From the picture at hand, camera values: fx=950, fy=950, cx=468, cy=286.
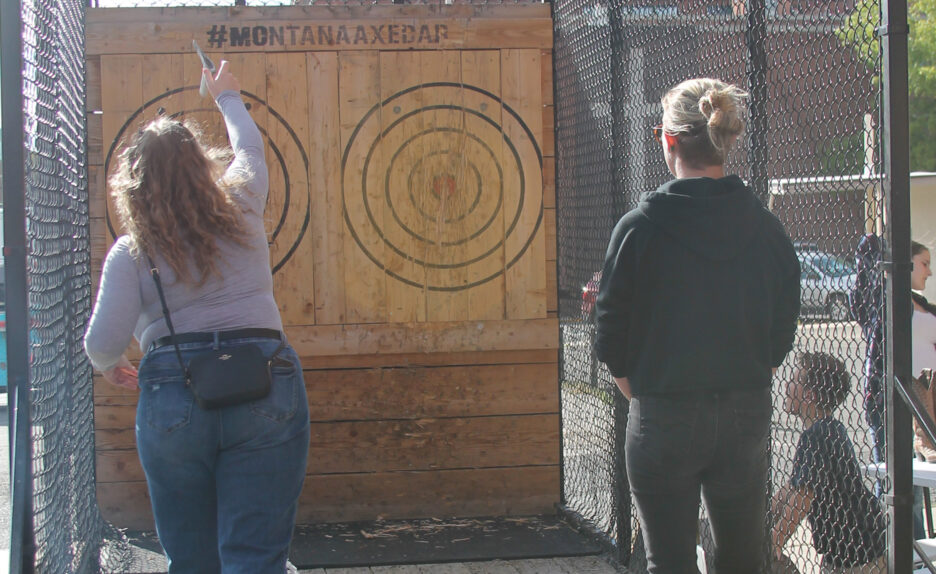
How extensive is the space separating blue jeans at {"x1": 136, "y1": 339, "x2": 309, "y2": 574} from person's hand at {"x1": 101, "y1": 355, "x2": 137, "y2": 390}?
225 millimetres

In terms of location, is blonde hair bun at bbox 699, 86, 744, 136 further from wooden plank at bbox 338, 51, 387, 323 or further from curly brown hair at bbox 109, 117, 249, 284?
wooden plank at bbox 338, 51, 387, 323

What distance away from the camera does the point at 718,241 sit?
103 inches

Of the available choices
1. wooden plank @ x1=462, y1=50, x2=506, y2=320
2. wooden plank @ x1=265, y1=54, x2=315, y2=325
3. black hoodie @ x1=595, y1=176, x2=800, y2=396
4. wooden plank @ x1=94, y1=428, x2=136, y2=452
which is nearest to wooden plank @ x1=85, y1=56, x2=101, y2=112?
wooden plank @ x1=265, y1=54, x2=315, y2=325

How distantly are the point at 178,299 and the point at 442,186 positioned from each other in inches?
94.2

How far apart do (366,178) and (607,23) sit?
4.69ft

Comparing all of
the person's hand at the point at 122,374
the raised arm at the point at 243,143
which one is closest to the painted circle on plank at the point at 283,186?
the raised arm at the point at 243,143

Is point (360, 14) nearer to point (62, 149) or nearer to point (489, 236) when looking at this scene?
point (489, 236)

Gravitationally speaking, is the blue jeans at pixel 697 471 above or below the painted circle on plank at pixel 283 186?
below

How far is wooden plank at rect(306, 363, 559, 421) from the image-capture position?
491cm

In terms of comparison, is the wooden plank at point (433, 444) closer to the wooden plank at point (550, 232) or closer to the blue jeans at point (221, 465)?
the wooden plank at point (550, 232)

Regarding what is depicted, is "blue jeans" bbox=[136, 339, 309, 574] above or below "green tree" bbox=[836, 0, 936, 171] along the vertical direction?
below

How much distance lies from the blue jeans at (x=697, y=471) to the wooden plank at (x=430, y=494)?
2.34m

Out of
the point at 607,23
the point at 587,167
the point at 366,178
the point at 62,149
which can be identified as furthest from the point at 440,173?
the point at 62,149

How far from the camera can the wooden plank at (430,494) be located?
4902 mm
